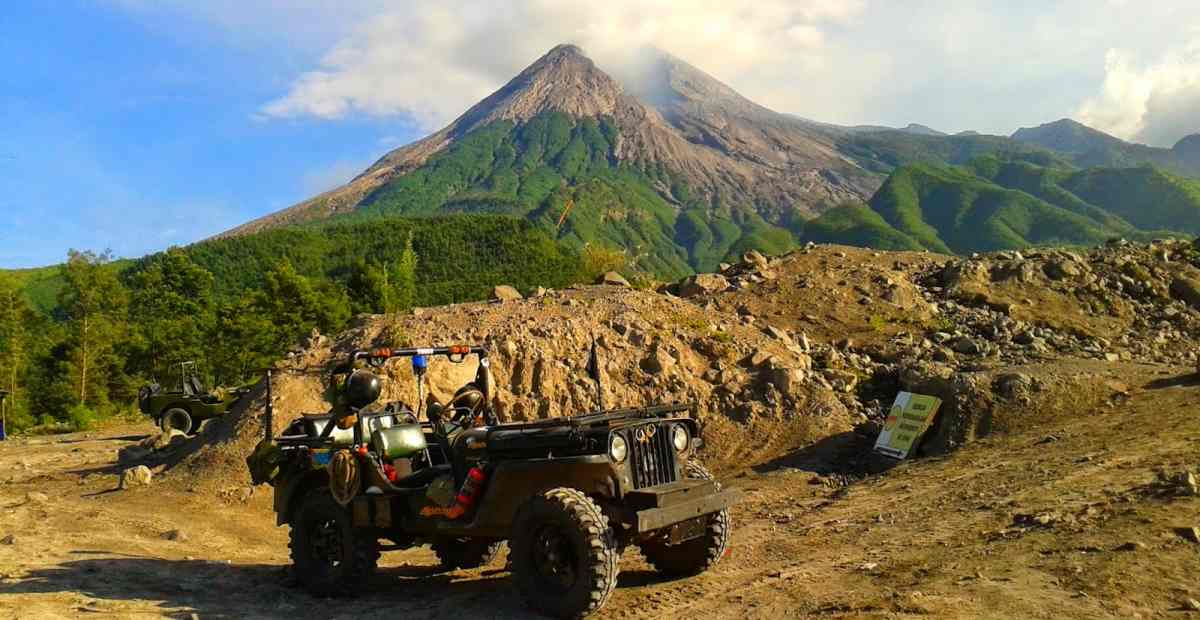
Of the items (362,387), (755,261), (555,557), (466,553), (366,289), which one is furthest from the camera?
(366,289)

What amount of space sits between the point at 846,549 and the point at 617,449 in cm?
316

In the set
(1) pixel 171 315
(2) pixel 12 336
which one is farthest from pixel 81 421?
(1) pixel 171 315

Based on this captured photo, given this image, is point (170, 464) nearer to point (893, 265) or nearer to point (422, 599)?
point (422, 599)

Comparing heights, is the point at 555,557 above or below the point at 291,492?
below

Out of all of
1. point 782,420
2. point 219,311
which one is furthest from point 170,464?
point 219,311

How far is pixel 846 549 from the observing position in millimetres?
7945

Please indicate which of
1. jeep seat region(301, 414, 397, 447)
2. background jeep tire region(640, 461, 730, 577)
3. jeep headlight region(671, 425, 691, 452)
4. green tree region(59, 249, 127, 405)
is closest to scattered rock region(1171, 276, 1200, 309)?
background jeep tire region(640, 461, 730, 577)

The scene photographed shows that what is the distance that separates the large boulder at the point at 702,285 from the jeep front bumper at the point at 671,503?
48.4 ft

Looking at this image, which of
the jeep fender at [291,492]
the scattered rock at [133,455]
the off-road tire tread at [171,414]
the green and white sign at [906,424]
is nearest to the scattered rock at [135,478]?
the scattered rock at [133,455]

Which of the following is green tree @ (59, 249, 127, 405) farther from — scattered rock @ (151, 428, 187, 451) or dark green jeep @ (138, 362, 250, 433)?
scattered rock @ (151, 428, 187, 451)

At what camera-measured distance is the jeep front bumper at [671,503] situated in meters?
5.95

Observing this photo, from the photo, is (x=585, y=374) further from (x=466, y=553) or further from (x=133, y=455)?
(x=133, y=455)

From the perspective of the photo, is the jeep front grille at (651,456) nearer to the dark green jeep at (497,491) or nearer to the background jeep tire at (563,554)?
the dark green jeep at (497,491)

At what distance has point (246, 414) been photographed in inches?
607
